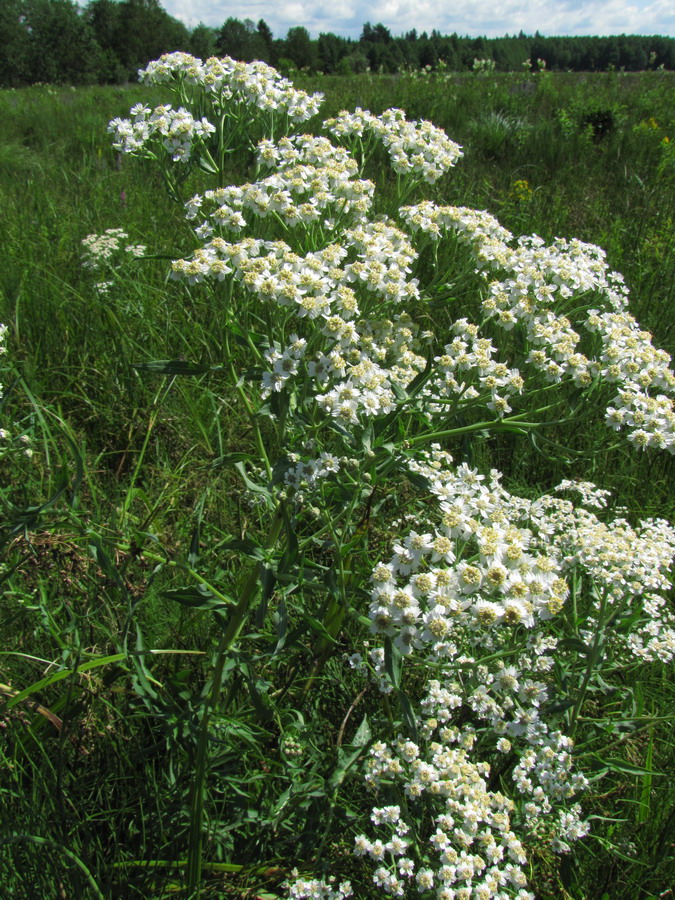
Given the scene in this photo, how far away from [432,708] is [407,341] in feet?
3.63

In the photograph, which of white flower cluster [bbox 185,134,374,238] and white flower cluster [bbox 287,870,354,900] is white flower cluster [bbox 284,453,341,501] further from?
white flower cluster [bbox 287,870,354,900]

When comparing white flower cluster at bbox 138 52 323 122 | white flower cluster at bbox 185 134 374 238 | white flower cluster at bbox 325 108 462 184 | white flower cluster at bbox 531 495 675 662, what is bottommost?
white flower cluster at bbox 531 495 675 662

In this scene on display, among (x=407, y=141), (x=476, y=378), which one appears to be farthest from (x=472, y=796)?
(x=407, y=141)

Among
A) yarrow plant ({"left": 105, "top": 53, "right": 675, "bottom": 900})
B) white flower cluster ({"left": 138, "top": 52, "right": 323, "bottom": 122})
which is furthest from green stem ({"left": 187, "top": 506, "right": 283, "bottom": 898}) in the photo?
white flower cluster ({"left": 138, "top": 52, "right": 323, "bottom": 122})

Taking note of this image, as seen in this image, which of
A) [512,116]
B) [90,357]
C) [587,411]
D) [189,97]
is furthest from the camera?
[512,116]

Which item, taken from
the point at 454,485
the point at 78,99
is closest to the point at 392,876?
the point at 454,485

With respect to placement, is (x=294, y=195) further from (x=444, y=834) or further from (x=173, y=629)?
(x=444, y=834)

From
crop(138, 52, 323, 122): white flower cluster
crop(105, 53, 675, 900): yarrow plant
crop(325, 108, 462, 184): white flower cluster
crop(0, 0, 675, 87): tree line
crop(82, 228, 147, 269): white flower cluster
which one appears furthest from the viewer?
crop(0, 0, 675, 87): tree line

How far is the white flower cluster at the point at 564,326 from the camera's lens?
2.02 meters

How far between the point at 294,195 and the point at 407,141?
51cm

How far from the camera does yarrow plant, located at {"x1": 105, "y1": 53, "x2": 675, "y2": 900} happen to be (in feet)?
5.20

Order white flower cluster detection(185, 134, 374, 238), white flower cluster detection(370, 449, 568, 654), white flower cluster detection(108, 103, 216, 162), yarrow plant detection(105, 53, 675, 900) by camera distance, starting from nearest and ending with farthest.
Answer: white flower cluster detection(370, 449, 568, 654) < yarrow plant detection(105, 53, 675, 900) < white flower cluster detection(185, 134, 374, 238) < white flower cluster detection(108, 103, 216, 162)

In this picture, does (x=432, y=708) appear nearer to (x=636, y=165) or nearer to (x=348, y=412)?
(x=348, y=412)

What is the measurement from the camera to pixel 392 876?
4.98ft
